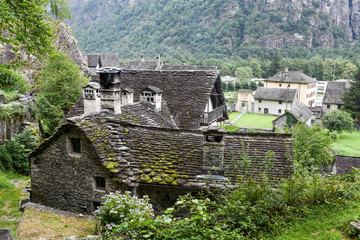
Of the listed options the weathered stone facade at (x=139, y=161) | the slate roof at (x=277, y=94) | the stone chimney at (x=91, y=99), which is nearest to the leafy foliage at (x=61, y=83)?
the stone chimney at (x=91, y=99)

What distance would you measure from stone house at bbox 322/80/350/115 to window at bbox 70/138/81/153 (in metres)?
62.5

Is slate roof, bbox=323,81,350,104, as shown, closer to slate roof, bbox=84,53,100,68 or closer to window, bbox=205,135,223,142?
slate roof, bbox=84,53,100,68

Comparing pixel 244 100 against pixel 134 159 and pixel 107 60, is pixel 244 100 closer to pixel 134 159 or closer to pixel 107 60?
pixel 107 60

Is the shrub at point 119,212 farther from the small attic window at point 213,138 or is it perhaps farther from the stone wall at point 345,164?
the stone wall at point 345,164

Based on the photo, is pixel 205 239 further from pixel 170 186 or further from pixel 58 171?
pixel 58 171

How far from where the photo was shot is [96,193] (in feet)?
30.3

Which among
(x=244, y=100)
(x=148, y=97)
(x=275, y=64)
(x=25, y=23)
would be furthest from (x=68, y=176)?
(x=275, y=64)

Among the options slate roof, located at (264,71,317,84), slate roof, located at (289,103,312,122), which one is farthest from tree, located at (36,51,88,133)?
slate roof, located at (264,71,317,84)

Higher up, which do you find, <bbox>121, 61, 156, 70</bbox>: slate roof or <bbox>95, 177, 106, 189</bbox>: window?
<bbox>121, 61, 156, 70</bbox>: slate roof

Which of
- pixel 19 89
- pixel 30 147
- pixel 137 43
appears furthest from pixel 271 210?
pixel 137 43

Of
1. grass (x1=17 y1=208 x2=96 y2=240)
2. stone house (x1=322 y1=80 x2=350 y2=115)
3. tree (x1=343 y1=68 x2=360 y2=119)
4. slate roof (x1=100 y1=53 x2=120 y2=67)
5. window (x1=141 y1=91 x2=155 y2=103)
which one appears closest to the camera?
grass (x1=17 y1=208 x2=96 y2=240)

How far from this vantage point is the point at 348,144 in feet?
136

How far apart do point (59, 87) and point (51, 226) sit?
61.1 feet

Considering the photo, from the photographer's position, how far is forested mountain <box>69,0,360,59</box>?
→ 6088 inches
